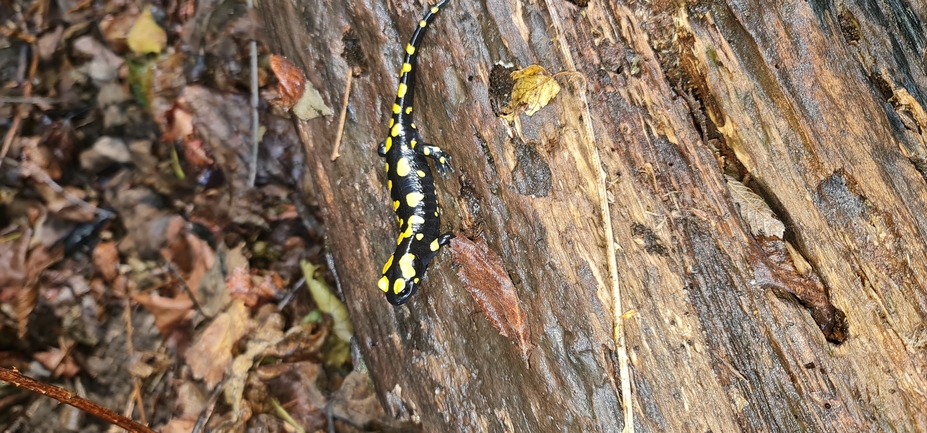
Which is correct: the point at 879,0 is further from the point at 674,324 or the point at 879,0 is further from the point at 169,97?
the point at 169,97

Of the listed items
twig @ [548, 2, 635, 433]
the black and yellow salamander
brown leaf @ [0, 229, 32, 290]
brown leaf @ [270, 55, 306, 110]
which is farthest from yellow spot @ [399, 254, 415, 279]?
brown leaf @ [0, 229, 32, 290]

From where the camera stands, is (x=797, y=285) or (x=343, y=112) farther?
(x=343, y=112)

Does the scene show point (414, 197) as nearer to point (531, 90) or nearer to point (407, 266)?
point (407, 266)

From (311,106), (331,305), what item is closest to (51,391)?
(331,305)

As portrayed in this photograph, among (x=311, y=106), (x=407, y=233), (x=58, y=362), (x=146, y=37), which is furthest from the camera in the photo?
(x=146, y=37)

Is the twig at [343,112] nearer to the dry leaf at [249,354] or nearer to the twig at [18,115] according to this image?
the dry leaf at [249,354]

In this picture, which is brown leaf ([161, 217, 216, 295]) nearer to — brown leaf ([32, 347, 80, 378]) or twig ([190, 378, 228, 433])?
twig ([190, 378, 228, 433])

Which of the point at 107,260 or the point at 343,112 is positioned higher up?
the point at 343,112
